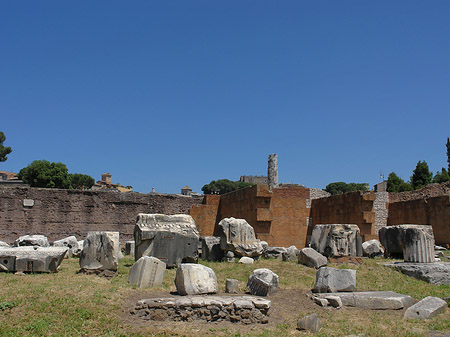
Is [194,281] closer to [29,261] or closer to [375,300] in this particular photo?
[375,300]

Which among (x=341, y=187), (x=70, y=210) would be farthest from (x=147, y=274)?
(x=341, y=187)

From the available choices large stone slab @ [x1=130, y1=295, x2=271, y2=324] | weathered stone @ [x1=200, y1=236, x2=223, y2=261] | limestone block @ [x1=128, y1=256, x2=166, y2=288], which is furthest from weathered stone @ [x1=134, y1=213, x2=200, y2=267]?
large stone slab @ [x1=130, y1=295, x2=271, y2=324]

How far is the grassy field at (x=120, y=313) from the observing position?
237 inches

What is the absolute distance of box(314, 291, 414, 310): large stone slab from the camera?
781cm

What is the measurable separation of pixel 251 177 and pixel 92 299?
84488 mm

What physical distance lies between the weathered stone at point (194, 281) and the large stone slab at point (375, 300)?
Result: 2.04m

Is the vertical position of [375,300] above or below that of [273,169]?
below

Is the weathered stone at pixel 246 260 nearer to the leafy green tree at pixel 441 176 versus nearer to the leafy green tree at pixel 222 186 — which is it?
the leafy green tree at pixel 441 176

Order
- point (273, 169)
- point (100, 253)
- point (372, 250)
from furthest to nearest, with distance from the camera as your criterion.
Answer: point (273, 169) → point (372, 250) → point (100, 253)

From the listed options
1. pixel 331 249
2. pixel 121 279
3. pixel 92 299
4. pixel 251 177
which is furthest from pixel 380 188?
pixel 251 177

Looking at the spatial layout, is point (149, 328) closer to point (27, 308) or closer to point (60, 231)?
point (27, 308)

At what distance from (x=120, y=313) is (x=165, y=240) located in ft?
14.7

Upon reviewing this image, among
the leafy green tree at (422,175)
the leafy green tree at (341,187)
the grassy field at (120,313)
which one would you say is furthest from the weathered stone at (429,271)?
the leafy green tree at (341,187)

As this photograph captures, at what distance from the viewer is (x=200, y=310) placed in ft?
21.8
